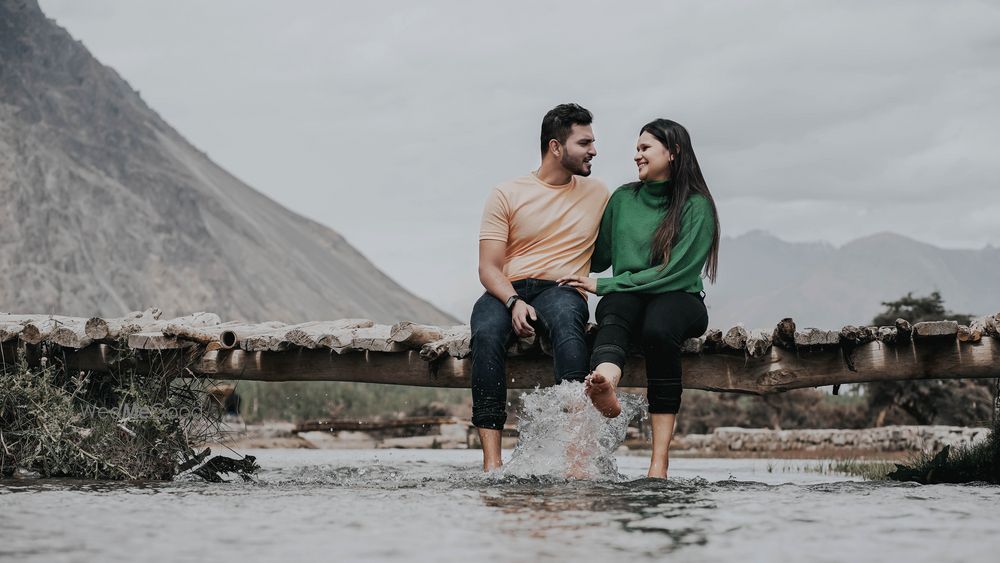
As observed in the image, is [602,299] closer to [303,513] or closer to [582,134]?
[582,134]

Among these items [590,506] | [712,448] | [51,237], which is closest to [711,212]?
[590,506]

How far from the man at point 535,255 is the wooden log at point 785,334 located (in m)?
1.10

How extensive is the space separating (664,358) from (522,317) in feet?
2.55

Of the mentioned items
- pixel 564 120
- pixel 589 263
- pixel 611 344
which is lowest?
pixel 611 344

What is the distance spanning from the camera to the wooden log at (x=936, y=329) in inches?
265

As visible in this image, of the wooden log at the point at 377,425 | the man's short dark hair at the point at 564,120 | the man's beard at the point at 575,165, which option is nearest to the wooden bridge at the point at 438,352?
the man's beard at the point at 575,165

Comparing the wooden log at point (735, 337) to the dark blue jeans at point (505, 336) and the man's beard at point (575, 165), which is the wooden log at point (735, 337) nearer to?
the dark blue jeans at point (505, 336)

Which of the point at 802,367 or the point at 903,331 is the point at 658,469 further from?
the point at 903,331

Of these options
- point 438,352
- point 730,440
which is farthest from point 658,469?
point 730,440

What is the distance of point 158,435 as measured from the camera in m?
7.23

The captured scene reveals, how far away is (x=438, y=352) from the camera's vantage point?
697cm

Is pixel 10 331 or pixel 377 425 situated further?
pixel 377 425

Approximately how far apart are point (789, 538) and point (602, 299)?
2.76m

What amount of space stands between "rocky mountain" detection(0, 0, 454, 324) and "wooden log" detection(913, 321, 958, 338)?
43.4 m
